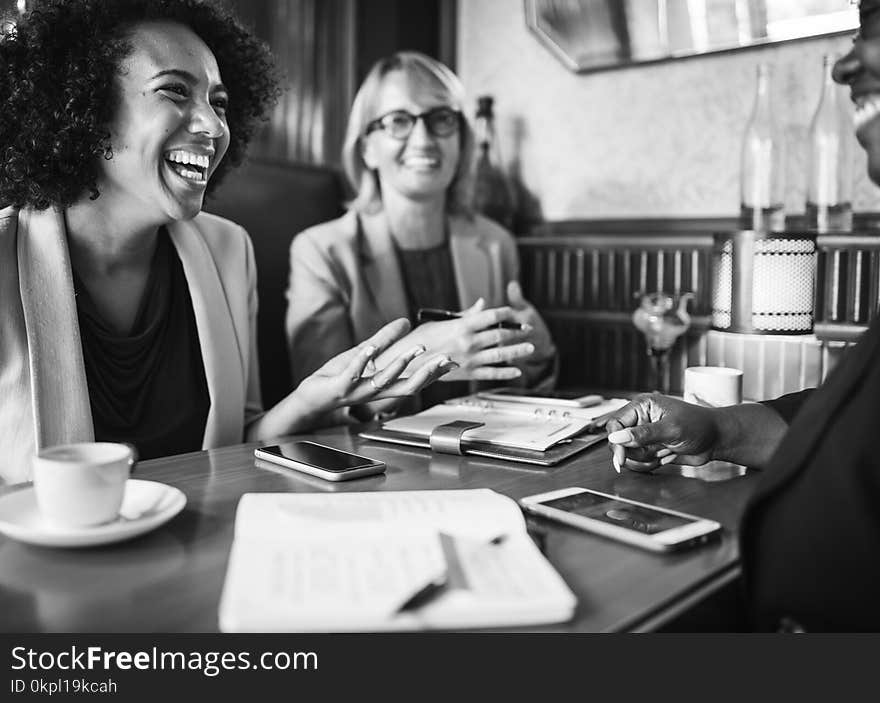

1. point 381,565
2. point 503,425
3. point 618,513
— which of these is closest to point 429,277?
point 503,425

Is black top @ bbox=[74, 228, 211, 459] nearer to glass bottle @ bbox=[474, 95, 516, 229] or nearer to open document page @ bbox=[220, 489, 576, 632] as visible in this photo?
open document page @ bbox=[220, 489, 576, 632]

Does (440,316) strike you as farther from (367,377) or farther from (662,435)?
(662,435)

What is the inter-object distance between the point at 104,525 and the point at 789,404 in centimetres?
86

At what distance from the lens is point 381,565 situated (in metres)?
0.72

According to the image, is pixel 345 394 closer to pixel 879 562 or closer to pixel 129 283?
pixel 129 283

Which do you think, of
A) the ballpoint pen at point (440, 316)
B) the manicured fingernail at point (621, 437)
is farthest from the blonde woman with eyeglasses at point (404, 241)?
the manicured fingernail at point (621, 437)

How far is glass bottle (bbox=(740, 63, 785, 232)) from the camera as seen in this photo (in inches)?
84.2

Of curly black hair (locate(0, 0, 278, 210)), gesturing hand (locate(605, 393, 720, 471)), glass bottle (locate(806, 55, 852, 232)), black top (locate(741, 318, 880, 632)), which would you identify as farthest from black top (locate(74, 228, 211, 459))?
glass bottle (locate(806, 55, 852, 232))

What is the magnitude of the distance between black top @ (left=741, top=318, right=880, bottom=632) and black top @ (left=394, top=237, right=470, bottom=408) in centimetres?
150

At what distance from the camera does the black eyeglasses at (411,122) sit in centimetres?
220
